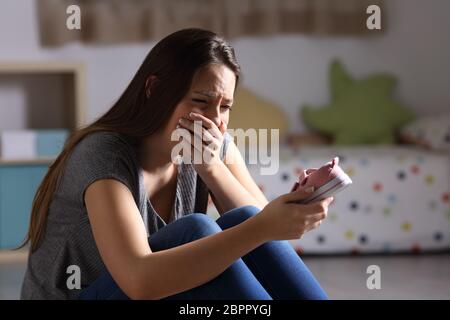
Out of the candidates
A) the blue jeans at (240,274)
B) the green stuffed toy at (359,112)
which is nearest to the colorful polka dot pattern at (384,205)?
the green stuffed toy at (359,112)

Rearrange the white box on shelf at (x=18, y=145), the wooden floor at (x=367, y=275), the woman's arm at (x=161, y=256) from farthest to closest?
1. the white box on shelf at (x=18, y=145)
2. the wooden floor at (x=367, y=275)
3. the woman's arm at (x=161, y=256)

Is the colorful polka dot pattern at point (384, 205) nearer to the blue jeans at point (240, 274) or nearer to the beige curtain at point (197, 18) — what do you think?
the beige curtain at point (197, 18)

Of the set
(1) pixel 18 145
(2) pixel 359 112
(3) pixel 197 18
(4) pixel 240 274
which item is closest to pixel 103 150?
(4) pixel 240 274

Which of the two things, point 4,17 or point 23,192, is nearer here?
point 23,192

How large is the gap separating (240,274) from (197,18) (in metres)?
2.45

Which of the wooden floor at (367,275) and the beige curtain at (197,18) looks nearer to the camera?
Result: the wooden floor at (367,275)

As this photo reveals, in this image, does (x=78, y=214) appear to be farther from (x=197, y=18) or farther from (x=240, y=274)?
(x=197, y=18)

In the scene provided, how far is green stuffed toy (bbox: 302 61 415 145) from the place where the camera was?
3602 mm

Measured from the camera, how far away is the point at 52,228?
135 centimetres

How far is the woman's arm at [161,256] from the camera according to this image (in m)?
1.18

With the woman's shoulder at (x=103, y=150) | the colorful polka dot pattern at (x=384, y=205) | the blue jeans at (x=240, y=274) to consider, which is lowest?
the colorful polka dot pattern at (x=384, y=205)
